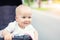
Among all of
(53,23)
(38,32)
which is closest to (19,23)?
(38,32)

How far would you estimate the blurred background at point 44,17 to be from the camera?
120 centimetres

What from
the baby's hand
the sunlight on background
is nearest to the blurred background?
the sunlight on background

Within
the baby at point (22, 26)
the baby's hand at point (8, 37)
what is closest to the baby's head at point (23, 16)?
the baby at point (22, 26)

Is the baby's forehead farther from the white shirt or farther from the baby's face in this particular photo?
the white shirt

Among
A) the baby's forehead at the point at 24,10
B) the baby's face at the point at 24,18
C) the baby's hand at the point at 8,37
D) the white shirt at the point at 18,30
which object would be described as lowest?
the baby's hand at the point at 8,37

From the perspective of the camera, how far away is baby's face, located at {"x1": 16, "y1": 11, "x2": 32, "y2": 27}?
1153 millimetres

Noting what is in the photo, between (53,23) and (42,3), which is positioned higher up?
(42,3)

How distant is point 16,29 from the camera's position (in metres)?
1.16

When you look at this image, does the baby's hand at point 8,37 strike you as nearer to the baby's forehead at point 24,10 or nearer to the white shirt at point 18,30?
the white shirt at point 18,30

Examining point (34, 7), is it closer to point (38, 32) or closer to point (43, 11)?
point (43, 11)

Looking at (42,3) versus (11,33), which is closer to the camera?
(11,33)

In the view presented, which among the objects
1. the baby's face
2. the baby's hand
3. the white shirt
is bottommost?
the baby's hand

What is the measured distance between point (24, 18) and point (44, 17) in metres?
0.19

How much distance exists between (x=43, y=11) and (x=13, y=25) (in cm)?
30
